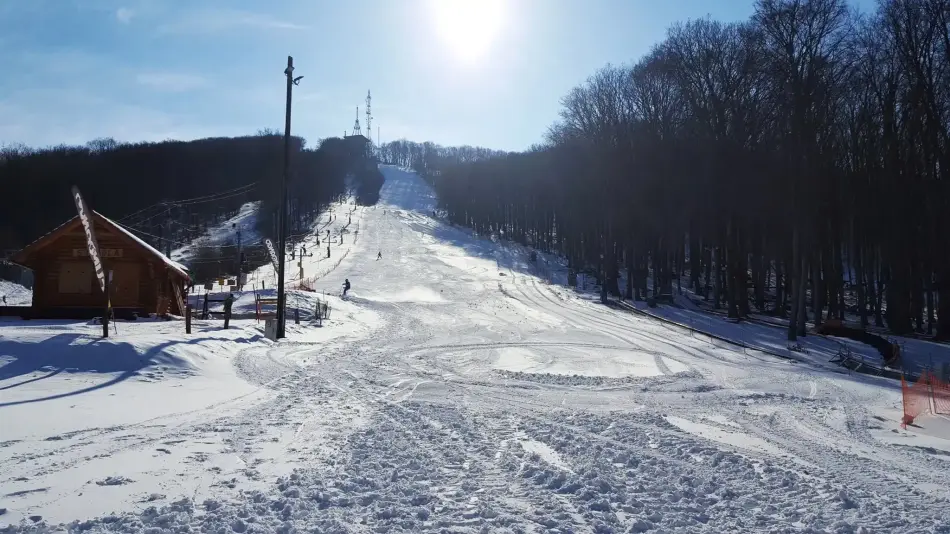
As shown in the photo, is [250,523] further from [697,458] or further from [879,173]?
[879,173]

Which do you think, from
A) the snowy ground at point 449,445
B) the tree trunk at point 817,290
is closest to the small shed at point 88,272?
the snowy ground at point 449,445

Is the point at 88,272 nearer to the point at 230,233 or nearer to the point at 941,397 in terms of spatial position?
the point at 941,397

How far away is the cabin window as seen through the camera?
27.6 m

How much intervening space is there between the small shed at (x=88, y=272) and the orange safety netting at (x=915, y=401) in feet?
82.8

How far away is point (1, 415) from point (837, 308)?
4262 cm

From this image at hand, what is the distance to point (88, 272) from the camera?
2795 cm

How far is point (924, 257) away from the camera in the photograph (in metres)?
32.5

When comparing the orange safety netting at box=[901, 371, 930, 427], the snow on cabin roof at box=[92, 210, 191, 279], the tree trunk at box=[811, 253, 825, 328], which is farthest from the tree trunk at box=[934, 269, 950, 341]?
the snow on cabin roof at box=[92, 210, 191, 279]

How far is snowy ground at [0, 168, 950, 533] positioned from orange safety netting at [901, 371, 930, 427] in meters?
0.27

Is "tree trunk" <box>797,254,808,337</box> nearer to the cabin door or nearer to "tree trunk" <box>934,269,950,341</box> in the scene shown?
"tree trunk" <box>934,269,950,341</box>

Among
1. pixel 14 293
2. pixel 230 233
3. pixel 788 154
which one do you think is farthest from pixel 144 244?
pixel 230 233

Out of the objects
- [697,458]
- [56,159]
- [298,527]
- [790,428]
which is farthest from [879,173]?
[56,159]

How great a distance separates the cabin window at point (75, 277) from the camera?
27.6 meters

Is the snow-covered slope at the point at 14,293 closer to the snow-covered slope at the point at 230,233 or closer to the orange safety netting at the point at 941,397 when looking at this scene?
the snow-covered slope at the point at 230,233
